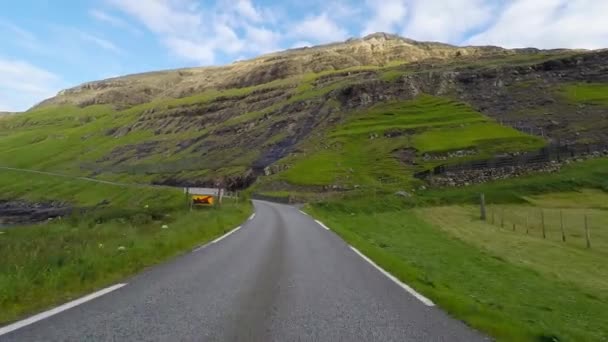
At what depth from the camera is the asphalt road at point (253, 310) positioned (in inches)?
251

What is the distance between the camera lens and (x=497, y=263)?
57.1 feet

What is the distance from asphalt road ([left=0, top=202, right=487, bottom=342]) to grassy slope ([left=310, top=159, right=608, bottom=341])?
3.14ft

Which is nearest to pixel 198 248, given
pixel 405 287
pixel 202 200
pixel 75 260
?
pixel 75 260

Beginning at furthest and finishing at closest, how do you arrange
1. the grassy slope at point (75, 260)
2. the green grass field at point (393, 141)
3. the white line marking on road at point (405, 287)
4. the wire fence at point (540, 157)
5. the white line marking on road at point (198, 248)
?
1. the green grass field at point (393, 141)
2. the wire fence at point (540, 157)
3. the white line marking on road at point (198, 248)
4. the white line marking on road at point (405, 287)
5. the grassy slope at point (75, 260)

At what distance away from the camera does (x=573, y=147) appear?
5781cm

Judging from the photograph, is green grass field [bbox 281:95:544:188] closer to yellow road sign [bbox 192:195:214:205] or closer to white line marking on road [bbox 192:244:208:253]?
yellow road sign [bbox 192:195:214:205]

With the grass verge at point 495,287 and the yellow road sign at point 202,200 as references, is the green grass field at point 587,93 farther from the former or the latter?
the yellow road sign at point 202,200

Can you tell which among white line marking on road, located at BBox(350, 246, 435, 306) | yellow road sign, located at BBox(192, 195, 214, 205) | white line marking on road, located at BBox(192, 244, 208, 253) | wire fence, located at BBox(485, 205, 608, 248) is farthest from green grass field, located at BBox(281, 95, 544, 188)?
white line marking on road, located at BBox(350, 246, 435, 306)

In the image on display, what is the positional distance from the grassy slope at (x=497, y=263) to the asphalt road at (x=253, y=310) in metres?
0.96

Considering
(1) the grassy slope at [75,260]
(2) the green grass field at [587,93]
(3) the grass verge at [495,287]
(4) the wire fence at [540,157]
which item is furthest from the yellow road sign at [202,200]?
(2) the green grass field at [587,93]

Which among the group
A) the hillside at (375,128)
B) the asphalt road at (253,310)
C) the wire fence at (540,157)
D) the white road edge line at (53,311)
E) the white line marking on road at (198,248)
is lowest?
the white line marking on road at (198,248)

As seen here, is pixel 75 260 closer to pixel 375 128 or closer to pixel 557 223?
pixel 557 223

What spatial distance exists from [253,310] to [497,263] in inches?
506

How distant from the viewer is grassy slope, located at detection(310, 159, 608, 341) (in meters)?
8.44
